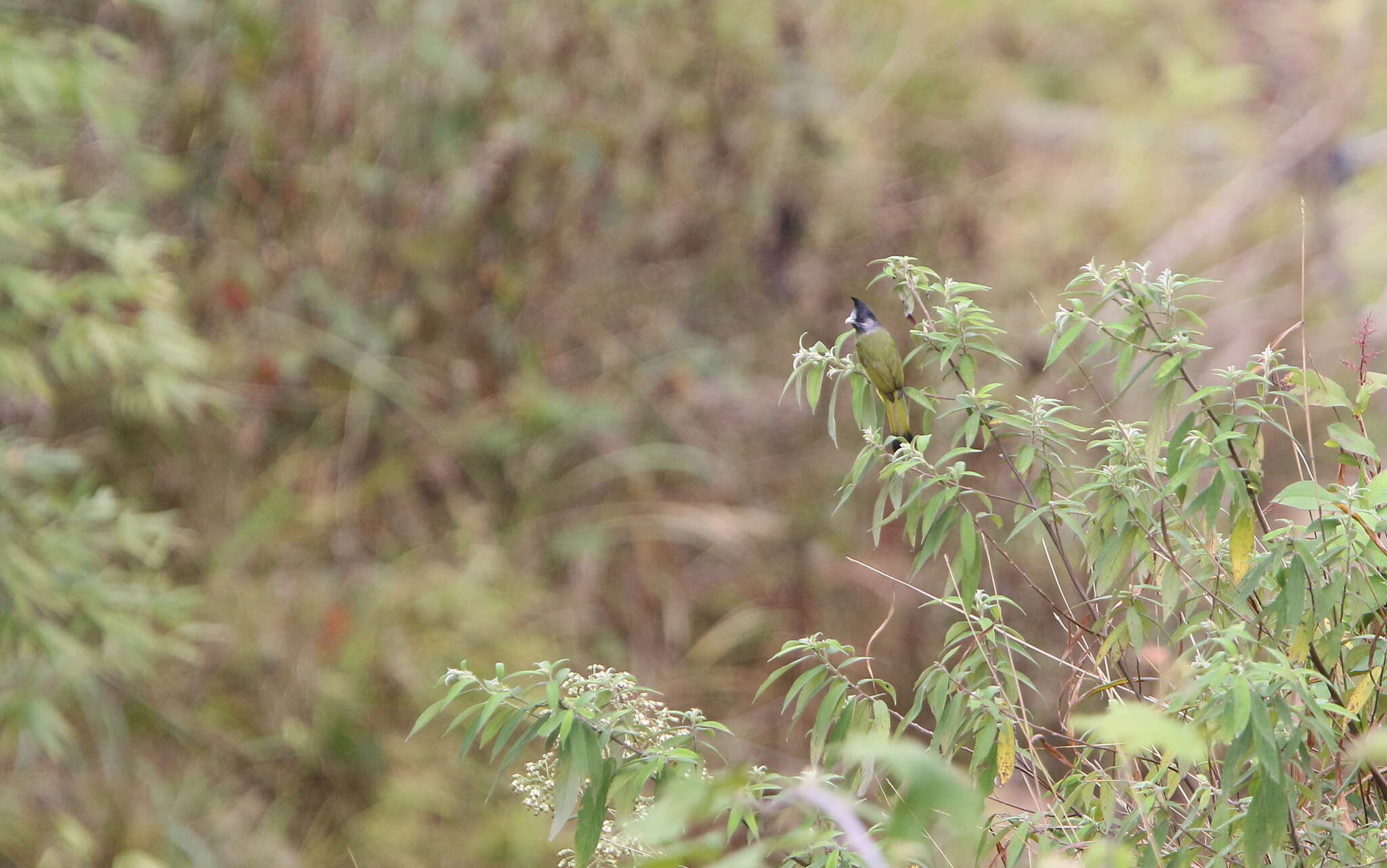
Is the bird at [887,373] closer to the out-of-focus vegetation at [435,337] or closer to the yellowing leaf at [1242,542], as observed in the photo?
the yellowing leaf at [1242,542]

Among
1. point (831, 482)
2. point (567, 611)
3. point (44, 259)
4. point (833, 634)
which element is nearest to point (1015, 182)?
point (831, 482)

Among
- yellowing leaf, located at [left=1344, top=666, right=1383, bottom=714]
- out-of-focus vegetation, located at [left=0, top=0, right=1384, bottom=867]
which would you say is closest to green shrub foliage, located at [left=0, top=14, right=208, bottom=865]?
out-of-focus vegetation, located at [left=0, top=0, right=1384, bottom=867]

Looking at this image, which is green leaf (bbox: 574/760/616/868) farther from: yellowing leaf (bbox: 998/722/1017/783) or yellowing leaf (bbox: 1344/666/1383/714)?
yellowing leaf (bbox: 1344/666/1383/714)

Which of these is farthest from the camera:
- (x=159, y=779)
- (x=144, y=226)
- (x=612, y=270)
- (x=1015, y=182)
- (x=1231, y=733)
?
(x=1015, y=182)

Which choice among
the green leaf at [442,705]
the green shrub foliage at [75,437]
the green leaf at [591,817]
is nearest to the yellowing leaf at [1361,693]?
the green leaf at [591,817]

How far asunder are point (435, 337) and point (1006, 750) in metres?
3.65

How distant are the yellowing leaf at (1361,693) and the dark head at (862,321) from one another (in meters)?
0.94

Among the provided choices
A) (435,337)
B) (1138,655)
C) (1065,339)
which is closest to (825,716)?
(1138,655)

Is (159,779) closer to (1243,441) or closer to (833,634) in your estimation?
(833,634)

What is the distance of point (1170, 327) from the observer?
5.03ft

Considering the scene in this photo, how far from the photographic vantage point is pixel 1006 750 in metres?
1.51

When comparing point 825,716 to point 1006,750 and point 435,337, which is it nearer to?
point 1006,750

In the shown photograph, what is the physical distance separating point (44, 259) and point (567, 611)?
81.1 inches

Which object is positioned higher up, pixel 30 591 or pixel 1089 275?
pixel 1089 275
